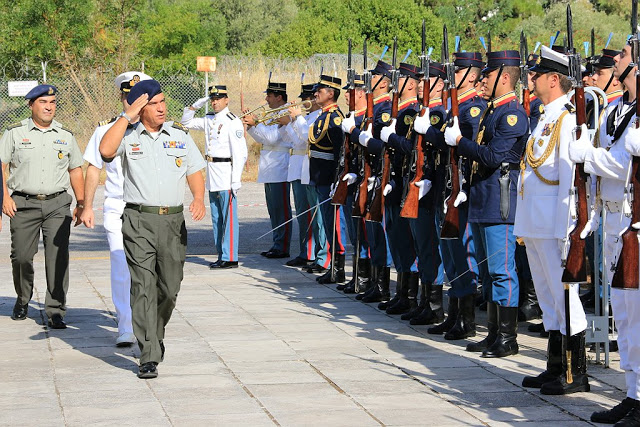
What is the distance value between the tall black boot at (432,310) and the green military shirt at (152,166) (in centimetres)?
254

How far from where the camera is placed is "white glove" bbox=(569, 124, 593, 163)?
257 inches

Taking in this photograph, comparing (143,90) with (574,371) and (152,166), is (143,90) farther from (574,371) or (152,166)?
(574,371)

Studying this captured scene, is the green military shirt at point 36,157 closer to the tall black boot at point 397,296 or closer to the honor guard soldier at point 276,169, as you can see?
the tall black boot at point 397,296

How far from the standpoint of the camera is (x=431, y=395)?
726 centimetres

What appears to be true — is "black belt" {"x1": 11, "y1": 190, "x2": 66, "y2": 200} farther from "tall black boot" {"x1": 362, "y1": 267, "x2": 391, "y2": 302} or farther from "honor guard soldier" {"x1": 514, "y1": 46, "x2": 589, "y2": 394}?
"honor guard soldier" {"x1": 514, "y1": 46, "x2": 589, "y2": 394}

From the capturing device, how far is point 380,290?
11.0 metres

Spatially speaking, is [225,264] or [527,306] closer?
[527,306]

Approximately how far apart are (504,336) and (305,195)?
5.85m

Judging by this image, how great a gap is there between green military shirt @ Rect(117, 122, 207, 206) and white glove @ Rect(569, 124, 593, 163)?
9.31ft

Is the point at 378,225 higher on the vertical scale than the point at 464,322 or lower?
higher

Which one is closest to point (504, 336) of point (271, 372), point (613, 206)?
point (271, 372)

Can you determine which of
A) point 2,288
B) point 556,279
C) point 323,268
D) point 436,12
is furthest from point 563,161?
point 436,12

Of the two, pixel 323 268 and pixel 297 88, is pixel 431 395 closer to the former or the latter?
pixel 323 268

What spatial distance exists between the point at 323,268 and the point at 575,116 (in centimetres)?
617
